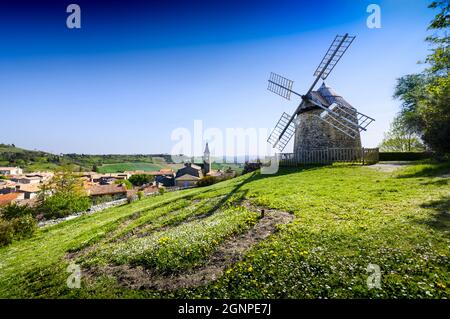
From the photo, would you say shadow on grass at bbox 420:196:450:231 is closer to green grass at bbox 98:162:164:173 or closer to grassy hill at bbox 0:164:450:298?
grassy hill at bbox 0:164:450:298

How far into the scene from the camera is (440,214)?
354 inches

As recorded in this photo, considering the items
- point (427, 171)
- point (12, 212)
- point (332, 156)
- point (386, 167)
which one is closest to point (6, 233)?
point (12, 212)

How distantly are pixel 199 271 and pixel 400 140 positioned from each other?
2466 inches

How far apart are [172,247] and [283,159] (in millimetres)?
23698

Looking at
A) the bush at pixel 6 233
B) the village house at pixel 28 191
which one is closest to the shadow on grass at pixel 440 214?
the bush at pixel 6 233

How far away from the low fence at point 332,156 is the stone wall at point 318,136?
4.84 ft

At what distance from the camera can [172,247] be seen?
9.09 m

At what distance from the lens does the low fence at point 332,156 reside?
25.2m

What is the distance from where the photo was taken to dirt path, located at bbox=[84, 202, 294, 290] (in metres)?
7.07

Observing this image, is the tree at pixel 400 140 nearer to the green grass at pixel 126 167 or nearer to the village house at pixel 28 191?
the village house at pixel 28 191

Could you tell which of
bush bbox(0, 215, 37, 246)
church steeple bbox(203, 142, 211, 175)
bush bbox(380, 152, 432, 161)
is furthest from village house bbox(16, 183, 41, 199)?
bush bbox(380, 152, 432, 161)

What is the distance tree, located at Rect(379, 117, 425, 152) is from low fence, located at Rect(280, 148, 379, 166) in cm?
2873

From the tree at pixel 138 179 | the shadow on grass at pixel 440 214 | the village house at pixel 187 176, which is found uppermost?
the shadow on grass at pixel 440 214
